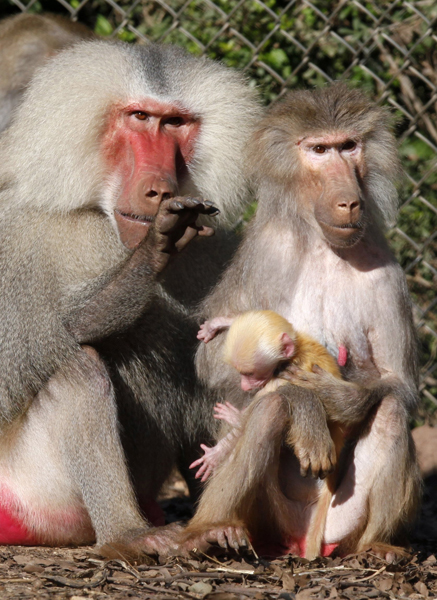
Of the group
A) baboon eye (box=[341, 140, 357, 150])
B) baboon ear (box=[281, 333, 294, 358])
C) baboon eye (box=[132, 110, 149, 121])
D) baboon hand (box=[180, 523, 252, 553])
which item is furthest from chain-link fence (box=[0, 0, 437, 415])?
baboon hand (box=[180, 523, 252, 553])

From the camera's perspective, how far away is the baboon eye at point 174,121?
369cm

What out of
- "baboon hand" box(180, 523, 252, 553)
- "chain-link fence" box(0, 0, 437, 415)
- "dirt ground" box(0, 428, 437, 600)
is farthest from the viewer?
"chain-link fence" box(0, 0, 437, 415)

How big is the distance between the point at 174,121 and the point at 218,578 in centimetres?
180

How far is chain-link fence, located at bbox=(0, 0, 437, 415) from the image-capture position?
5641 millimetres

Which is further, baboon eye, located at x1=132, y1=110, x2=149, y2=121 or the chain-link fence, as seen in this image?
the chain-link fence

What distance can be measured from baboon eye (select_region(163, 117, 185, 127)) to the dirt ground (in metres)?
1.70

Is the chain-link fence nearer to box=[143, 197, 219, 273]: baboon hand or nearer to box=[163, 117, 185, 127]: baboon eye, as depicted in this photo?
box=[163, 117, 185, 127]: baboon eye

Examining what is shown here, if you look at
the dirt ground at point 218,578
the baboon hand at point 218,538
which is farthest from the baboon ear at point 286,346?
the dirt ground at point 218,578

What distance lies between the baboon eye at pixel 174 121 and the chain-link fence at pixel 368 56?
196 centimetres

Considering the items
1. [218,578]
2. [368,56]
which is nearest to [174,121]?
[218,578]

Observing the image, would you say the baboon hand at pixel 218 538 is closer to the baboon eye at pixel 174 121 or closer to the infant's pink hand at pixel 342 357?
the infant's pink hand at pixel 342 357

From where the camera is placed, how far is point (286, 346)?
3217 millimetres

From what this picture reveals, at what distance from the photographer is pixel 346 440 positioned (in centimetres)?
340

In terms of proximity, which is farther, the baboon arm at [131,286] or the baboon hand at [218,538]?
the baboon arm at [131,286]
